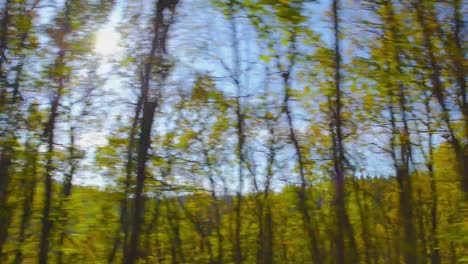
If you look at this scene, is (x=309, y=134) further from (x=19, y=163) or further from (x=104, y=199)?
(x=19, y=163)

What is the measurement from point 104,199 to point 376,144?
981cm

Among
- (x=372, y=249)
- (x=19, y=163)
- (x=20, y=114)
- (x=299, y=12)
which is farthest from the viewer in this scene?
(x=372, y=249)

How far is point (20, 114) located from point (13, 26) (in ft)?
5.77

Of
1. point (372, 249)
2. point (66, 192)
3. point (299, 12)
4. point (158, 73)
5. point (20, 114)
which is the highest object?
point (299, 12)

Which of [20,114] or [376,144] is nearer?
[20,114]

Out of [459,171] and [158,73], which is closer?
[459,171]

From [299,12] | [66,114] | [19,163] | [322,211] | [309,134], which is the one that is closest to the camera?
[299,12]

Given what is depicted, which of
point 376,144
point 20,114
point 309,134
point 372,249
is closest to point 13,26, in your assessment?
point 20,114

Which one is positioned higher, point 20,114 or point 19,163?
point 20,114

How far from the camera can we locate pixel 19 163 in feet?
26.2

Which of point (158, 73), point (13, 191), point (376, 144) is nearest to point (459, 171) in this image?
point (158, 73)

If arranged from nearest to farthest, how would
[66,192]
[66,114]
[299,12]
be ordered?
1. [299,12]
2. [66,192]
3. [66,114]

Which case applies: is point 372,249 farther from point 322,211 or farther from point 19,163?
point 19,163

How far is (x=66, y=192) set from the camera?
1095 cm
